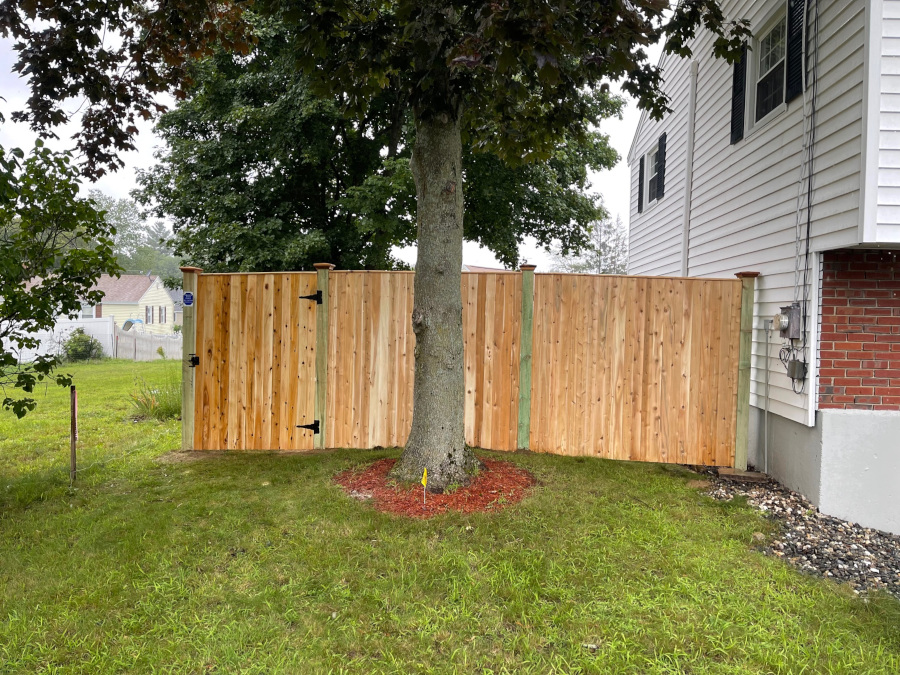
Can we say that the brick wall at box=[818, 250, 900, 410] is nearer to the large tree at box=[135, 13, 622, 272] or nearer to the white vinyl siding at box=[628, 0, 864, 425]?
the white vinyl siding at box=[628, 0, 864, 425]

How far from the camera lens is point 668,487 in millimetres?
4504

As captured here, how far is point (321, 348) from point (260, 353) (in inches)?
24.1

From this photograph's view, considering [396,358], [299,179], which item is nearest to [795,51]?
[396,358]

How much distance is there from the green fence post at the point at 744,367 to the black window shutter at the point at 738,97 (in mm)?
1895

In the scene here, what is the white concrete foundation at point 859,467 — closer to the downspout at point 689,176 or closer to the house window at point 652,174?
the downspout at point 689,176

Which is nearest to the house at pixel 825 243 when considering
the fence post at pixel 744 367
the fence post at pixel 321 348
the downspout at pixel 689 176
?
the fence post at pixel 744 367

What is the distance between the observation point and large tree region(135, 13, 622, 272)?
9.14 meters

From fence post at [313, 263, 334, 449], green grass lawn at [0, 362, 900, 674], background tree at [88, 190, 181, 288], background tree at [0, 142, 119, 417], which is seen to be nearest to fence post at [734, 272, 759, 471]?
green grass lawn at [0, 362, 900, 674]

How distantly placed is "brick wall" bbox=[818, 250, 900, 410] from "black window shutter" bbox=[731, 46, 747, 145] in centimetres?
233

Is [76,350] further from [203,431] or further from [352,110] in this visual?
[352,110]

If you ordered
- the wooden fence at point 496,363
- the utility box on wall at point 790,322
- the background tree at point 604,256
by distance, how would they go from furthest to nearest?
the background tree at point 604,256, the wooden fence at point 496,363, the utility box on wall at point 790,322

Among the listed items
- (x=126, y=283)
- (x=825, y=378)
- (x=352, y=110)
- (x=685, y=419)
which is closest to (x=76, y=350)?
(x=126, y=283)

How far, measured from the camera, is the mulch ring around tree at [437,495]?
385cm

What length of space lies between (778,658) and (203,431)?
16.4 feet
